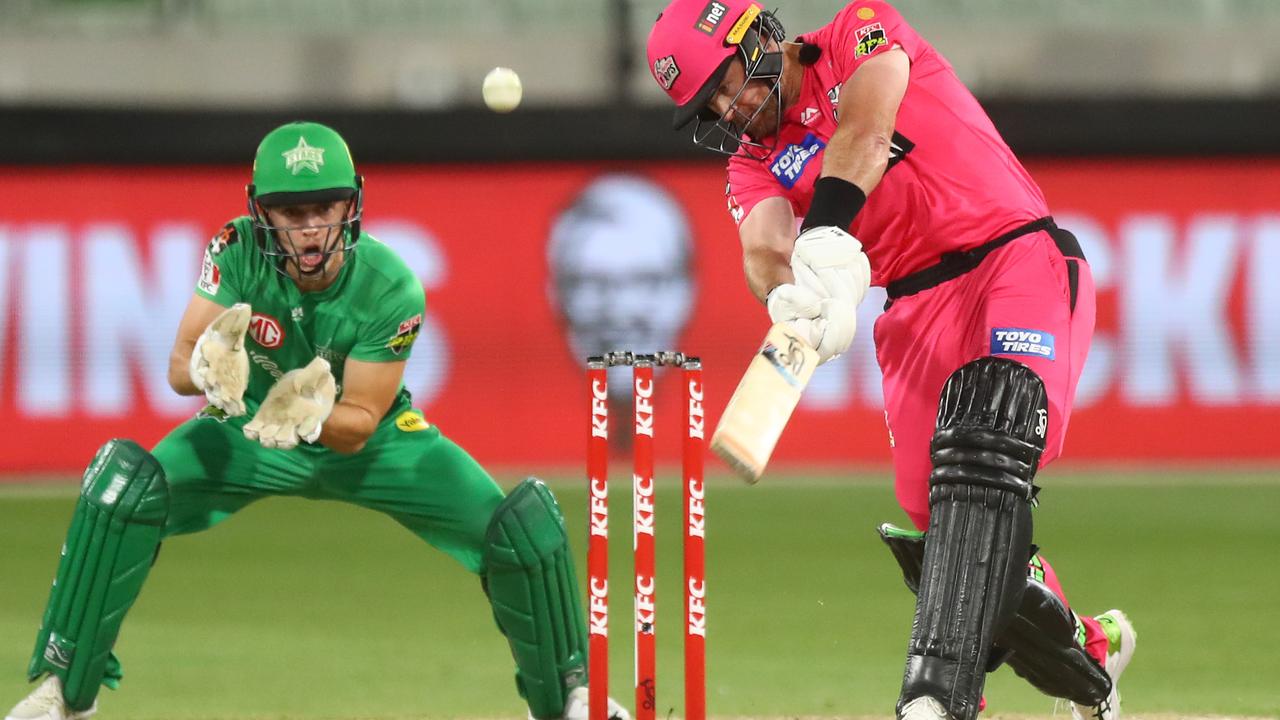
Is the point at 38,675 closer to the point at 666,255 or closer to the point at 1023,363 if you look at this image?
the point at 1023,363

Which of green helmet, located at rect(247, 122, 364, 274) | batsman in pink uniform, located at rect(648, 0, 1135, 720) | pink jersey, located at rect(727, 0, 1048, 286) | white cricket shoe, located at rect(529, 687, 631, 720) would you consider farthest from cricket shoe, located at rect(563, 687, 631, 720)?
pink jersey, located at rect(727, 0, 1048, 286)

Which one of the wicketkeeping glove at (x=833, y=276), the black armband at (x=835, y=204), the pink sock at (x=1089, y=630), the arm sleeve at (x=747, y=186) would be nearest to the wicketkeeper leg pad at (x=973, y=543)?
the wicketkeeping glove at (x=833, y=276)

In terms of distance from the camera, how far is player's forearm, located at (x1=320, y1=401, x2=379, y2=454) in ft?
15.5

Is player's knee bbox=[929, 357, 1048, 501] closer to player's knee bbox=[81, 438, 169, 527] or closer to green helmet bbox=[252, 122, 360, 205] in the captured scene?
green helmet bbox=[252, 122, 360, 205]

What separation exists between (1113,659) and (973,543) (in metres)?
1.26

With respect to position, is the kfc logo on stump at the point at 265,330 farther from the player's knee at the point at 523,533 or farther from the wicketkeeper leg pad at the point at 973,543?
the wicketkeeper leg pad at the point at 973,543

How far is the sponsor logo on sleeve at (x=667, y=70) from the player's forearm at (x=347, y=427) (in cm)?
135

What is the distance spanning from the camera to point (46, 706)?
4.59 m

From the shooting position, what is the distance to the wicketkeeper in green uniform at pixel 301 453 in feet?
15.2

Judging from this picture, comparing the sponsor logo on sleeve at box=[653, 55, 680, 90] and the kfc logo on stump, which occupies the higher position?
the sponsor logo on sleeve at box=[653, 55, 680, 90]

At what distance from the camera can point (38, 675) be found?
4.67 meters

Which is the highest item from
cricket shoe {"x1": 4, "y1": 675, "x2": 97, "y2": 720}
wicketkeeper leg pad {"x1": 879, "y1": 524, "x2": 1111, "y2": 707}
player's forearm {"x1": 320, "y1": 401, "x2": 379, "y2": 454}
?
player's forearm {"x1": 320, "y1": 401, "x2": 379, "y2": 454}

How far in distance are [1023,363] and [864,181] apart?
0.56 m

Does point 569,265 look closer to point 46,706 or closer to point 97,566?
point 97,566
